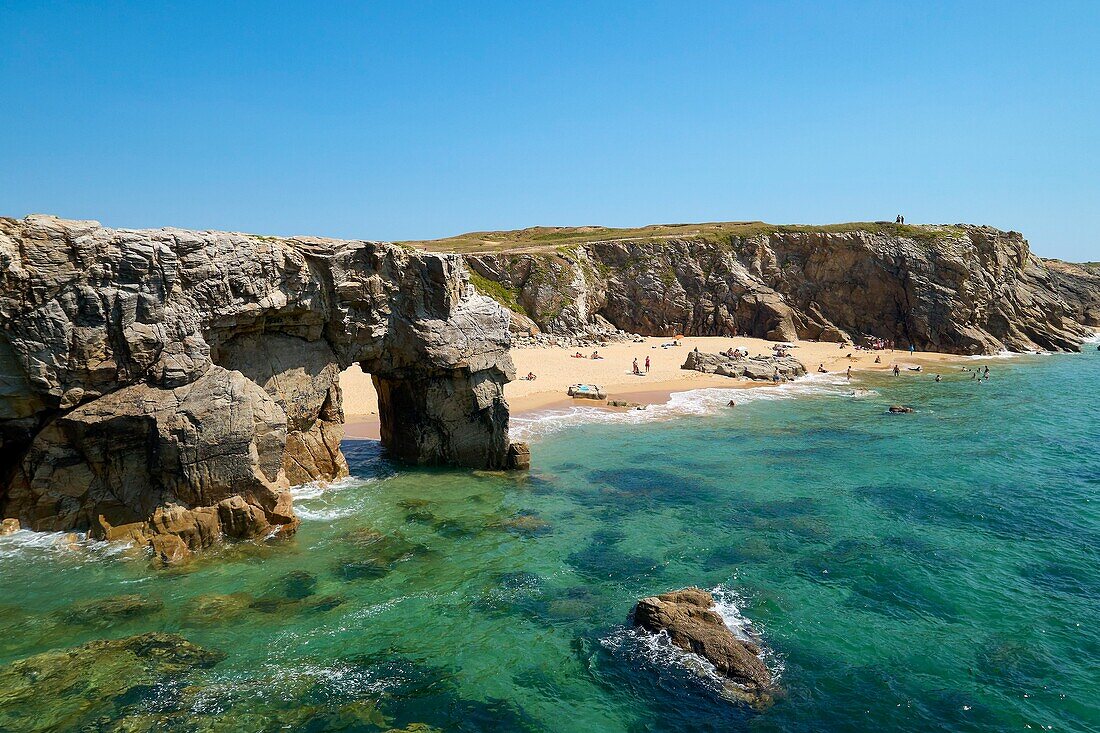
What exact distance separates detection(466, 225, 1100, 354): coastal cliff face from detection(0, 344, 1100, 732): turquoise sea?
44.6 meters

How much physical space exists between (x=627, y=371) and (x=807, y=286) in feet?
114

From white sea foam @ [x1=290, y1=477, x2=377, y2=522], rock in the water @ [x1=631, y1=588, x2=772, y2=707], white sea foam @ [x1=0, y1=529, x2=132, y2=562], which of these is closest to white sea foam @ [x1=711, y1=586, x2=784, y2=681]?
rock in the water @ [x1=631, y1=588, x2=772, y2=707]

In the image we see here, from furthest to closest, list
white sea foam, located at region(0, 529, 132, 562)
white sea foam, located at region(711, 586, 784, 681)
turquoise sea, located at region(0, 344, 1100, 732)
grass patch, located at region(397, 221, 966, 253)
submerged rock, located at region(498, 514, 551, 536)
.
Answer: grass patch, located at region(397, 221, 966, 253), submerged rock, located at region(498, 514, 551, 536), white sea foam, located at region(0, 529, 132, 562), white sea foam, located at region(711, 586, 784, 681), turquoise sea, located at region(0, 344, 1100, 732)

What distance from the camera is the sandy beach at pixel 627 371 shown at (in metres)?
42.9

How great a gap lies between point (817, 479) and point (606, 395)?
19568 millimetres

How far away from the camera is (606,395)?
46.6m

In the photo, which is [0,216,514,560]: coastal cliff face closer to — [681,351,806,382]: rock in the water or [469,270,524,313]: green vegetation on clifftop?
[681,351,806,382]: rock in the water

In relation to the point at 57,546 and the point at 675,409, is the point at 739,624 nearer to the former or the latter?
the point at 57,546

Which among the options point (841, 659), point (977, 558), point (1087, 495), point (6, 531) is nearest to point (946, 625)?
point (841, 659)

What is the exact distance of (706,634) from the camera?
15.2m

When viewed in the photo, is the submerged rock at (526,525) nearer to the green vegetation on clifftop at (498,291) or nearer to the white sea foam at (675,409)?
the white sea foam at (675,409)

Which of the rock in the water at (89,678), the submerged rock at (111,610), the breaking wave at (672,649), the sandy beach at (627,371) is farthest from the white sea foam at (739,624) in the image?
the sandy beach at (627,371)

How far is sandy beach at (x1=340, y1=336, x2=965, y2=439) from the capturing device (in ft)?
141

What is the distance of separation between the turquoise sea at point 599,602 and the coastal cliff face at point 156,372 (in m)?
1.35
